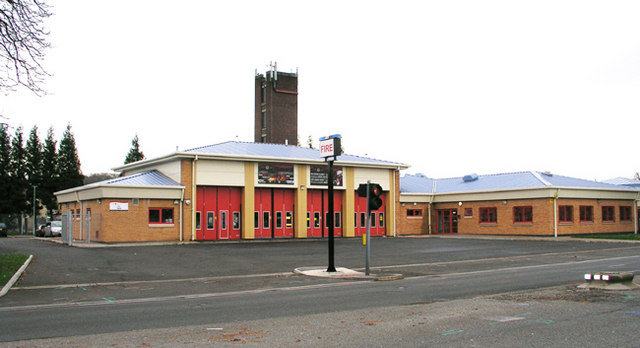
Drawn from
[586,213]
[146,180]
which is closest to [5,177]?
[146,180]

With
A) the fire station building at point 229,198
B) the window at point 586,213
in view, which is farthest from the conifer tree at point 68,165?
the window at point 586,213

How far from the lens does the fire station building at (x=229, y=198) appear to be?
36.0m

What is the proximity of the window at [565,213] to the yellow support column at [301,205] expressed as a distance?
60.8 ft

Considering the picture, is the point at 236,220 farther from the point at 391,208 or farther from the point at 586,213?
the point at 586,213

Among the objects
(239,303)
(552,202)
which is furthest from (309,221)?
(239,303)

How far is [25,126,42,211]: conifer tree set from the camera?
77625 mm

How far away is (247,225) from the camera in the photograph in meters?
40.4

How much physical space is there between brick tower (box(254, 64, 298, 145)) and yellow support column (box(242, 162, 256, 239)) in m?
24.9

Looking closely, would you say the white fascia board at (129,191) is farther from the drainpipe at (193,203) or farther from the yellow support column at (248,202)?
the yellow support column at (248,202)

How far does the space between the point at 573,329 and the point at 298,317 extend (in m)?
4.41

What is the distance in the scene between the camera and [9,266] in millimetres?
20359

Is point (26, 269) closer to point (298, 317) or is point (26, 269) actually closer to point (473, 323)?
point (298, 317)

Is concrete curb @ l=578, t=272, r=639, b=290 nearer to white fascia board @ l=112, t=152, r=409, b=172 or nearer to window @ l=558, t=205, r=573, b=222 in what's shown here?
white fascia board @ l=112, t=152, r=409, b=172

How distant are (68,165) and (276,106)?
33137mm
